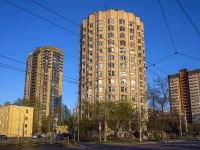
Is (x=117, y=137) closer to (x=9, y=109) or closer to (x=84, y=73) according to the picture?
(x=84, y=73)

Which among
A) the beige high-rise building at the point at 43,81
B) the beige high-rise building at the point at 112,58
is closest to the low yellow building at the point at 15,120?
the beige high-rise building at the point at 112,58

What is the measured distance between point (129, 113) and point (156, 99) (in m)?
5.79

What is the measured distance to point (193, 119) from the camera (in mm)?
121312

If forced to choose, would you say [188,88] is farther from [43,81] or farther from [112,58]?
[43,81]

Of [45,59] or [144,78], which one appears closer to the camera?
[144,78]

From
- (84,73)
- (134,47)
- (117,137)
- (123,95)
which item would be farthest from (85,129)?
(134,47)

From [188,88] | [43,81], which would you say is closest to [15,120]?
[43,81]

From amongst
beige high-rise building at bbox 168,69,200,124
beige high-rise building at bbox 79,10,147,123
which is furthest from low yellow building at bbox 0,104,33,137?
beige high-rise building at bbox 168,69,200,124

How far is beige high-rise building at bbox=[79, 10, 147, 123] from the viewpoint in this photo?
76812 millimetres

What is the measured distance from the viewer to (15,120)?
87.4 m

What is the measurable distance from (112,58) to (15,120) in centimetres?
3727

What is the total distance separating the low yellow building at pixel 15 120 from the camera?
8619 cm

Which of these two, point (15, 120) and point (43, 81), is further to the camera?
point (43, 81)

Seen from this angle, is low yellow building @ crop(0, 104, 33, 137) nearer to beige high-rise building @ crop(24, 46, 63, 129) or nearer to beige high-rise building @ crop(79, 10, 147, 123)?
beige high-rise building @ crop(79, 10, 147, 123)
